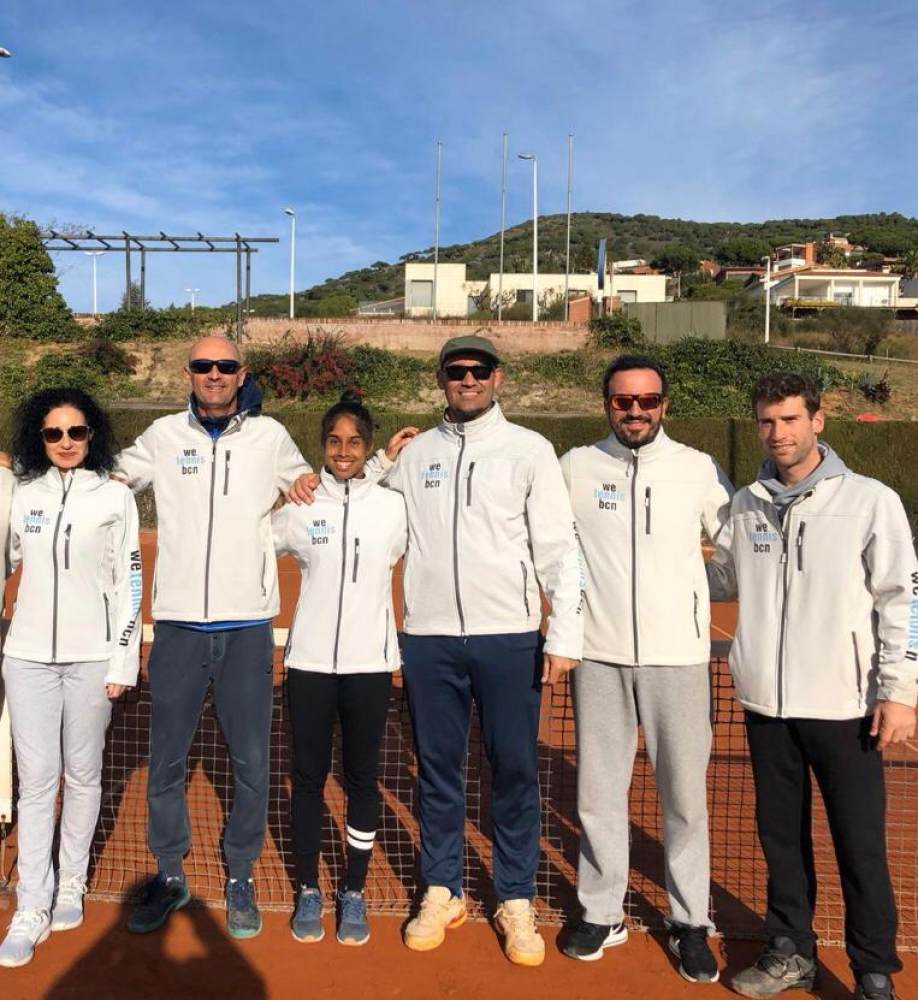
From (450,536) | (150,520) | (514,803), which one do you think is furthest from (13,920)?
(150,520)

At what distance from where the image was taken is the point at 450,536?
10.2 ft

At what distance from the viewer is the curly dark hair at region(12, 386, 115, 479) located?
322cm

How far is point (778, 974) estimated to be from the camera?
288 cm

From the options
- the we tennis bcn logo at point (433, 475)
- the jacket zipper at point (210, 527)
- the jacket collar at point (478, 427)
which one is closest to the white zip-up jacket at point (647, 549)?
the jacket collar at point (478, 427)

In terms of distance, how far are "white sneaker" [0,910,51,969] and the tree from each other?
27942 mm

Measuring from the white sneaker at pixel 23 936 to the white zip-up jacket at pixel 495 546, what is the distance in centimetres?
167

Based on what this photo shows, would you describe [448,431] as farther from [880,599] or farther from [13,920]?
[13,920]

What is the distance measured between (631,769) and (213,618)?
160cm

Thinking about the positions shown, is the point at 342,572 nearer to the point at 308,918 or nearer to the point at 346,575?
the point at 346,575

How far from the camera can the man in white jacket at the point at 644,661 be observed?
9.88 ft

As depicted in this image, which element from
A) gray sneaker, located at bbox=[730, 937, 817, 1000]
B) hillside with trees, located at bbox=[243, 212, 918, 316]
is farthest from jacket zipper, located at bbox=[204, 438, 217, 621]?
hillside with trees, located at bbox=[243, 212, 918, 316]

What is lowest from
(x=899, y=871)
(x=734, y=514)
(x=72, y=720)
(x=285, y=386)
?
(x=899, y=871)

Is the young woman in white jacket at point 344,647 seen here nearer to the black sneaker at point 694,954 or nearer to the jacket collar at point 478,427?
the jacket collar at point 478,427

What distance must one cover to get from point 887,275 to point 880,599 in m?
64.5
